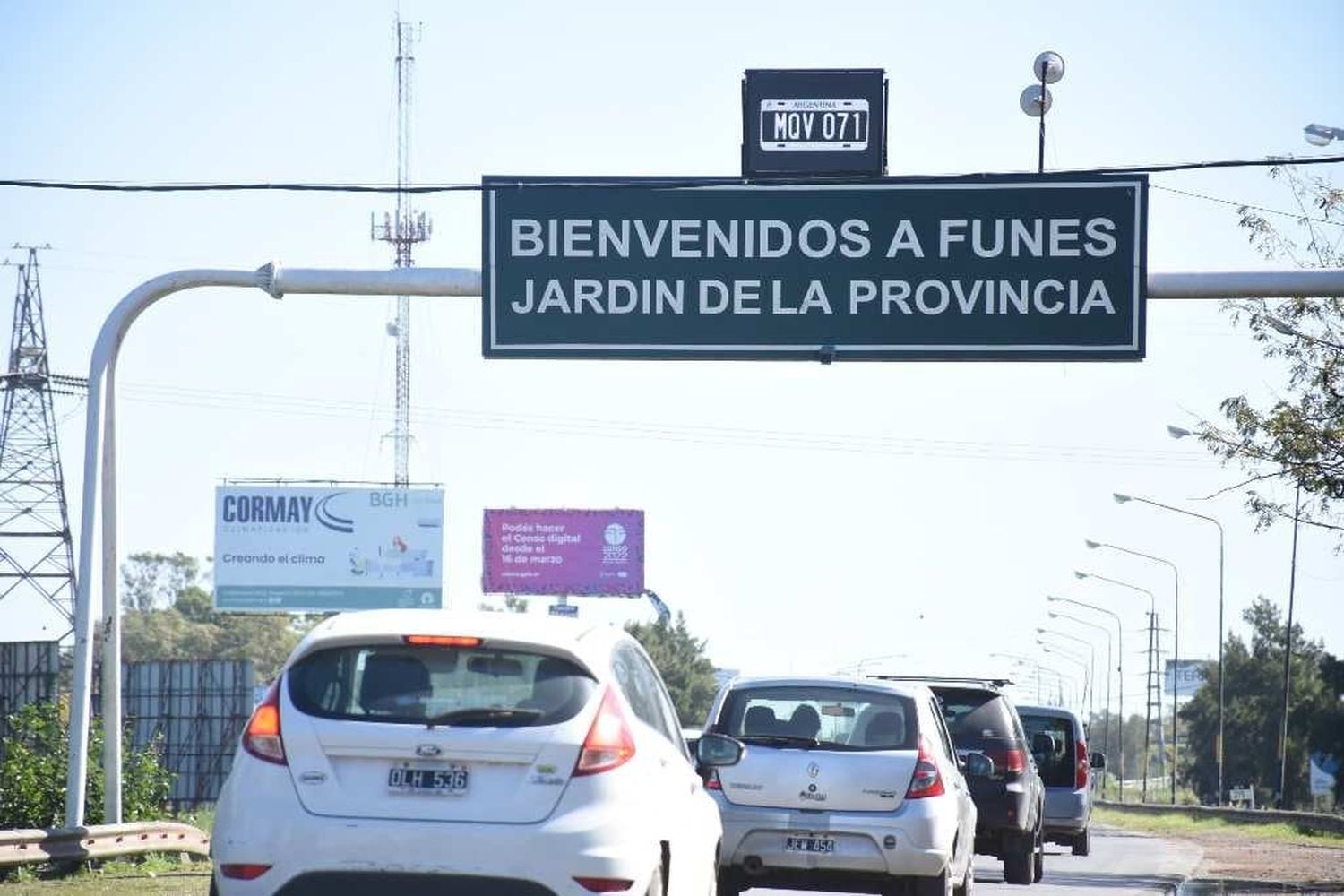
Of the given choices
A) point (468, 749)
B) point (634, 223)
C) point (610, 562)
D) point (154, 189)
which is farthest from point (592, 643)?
point (610, 562)

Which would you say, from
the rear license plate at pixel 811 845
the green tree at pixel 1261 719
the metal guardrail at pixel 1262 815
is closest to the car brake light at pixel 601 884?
the rear license plate at pixel 811 845

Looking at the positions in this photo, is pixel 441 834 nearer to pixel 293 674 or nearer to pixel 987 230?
pixel 293 674

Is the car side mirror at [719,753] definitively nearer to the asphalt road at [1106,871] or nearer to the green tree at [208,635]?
the asphalt road at [1106,871]

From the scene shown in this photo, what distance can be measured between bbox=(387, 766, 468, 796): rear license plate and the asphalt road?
30.5 feet

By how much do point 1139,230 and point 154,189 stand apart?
7.94m

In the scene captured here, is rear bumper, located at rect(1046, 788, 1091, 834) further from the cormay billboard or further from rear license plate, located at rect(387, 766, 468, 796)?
rear license plate, located at rect(387, 766, 468, 796)

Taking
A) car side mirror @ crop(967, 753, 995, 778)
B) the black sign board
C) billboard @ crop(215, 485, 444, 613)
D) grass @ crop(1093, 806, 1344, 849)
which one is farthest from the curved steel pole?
billboard @ crop(215, 485, 444, 613)

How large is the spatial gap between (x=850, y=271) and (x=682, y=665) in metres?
111

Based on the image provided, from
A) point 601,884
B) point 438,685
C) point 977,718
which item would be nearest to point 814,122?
point 977,718

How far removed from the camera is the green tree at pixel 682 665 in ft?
406

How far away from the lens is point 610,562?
8400cm

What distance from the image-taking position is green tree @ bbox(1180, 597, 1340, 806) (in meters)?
113

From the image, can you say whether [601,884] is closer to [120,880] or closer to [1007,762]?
[120,880]

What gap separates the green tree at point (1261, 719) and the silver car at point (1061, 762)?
267 ft
